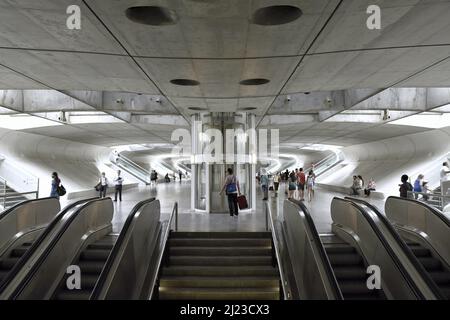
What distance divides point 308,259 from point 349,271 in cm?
81

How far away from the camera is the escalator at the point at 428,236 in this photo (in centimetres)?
539

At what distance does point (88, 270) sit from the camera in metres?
5.72

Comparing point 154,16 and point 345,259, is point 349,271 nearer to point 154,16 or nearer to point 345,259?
point 345,259

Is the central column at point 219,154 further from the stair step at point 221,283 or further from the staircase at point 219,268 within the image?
the stair step at point 221,283

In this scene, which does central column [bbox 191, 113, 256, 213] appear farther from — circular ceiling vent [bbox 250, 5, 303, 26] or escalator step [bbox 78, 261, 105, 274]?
circular ceiling vent [bbox 250, 5, 303, 26]

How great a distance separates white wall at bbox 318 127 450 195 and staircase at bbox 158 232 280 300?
1191cm

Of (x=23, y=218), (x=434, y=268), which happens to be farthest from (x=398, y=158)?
(x=23, y=218)

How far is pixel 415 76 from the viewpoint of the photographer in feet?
24.6

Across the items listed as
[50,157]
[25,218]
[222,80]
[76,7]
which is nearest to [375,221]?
[222,80]

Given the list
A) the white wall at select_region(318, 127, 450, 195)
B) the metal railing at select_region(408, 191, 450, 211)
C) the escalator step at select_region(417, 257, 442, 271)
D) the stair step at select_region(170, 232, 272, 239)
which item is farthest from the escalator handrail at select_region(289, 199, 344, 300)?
the white wall at select_region(318, 127, 450, 195)

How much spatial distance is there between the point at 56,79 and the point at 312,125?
1283cm

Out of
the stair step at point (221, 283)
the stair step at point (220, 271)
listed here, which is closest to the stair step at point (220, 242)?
the stair step at point (220, 271)

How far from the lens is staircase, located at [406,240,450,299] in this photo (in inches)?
200

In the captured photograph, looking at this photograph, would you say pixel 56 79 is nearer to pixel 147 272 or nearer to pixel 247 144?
pixel 147 272
